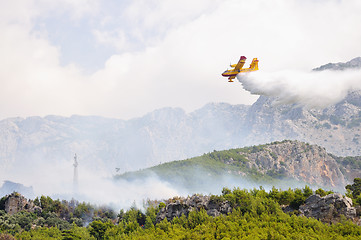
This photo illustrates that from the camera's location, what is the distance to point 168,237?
5800cm

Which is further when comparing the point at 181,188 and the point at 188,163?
the point at 188,163

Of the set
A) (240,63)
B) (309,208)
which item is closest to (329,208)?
(309,208)

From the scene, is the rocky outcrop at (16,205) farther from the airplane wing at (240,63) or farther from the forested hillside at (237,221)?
the airplane wing at (240,63)

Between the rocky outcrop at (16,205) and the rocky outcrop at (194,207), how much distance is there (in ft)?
146

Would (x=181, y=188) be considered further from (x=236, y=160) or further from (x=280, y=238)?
(x=280, y=238)

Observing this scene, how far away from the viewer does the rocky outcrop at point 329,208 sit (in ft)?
180

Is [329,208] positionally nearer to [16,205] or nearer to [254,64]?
[254,64]

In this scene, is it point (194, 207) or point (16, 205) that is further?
point (16, 205)

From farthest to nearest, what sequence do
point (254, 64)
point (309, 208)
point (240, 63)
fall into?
point (254, 64) → point (240, 63) → point (309, 208)

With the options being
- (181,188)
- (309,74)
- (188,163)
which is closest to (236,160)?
(188,163)

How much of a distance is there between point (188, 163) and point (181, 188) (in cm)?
2514

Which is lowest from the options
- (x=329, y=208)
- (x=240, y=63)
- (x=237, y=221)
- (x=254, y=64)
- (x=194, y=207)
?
(x=237, y=221)

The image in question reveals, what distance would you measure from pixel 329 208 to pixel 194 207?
22485 mm

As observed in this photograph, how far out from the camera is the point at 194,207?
6788 cm
